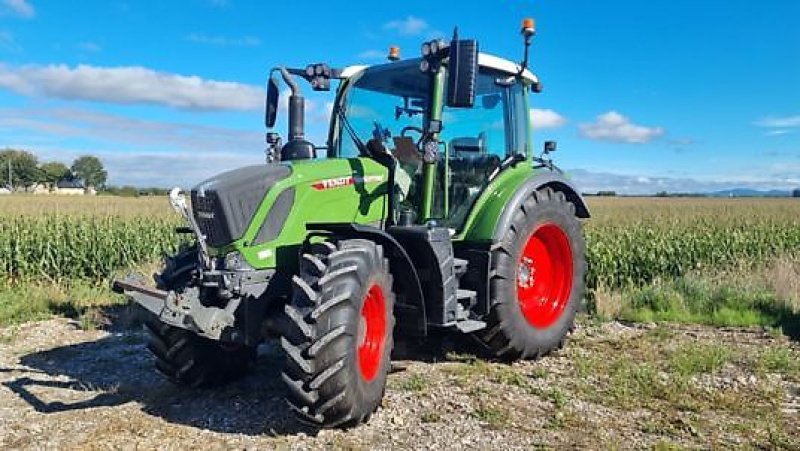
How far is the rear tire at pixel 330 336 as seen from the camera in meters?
4.05

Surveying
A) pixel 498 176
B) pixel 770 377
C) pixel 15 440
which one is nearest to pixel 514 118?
pixel 498 176

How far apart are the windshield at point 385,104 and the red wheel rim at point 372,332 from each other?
176 cm

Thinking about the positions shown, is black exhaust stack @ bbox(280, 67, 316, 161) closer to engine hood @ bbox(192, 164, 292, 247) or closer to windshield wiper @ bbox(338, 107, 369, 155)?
windshield wiper @ bbox(338, 107, 369, 155)

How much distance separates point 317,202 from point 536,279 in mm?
2681

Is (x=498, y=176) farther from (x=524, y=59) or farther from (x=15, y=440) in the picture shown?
(x=15, y=440)

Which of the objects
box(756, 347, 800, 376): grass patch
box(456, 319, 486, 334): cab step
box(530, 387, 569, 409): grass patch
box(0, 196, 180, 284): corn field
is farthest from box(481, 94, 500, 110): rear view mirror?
box(0, 196, 180, 284): corn field

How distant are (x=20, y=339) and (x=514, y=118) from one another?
18.2ft

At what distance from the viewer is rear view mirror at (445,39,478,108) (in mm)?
4770

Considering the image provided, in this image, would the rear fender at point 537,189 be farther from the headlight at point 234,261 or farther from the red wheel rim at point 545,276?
the headlight at point 234,261

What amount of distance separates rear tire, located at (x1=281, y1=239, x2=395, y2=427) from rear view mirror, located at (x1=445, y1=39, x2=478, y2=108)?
1207mm

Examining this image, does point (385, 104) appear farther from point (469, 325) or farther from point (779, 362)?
point (779, 362)

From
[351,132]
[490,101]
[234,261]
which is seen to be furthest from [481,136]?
[234,261]

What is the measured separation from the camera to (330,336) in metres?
4.05

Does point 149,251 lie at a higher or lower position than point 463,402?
higher
